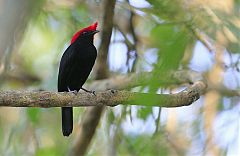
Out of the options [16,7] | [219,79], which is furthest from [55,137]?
[16,7]

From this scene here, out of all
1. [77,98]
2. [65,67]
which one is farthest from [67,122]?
[77,98]

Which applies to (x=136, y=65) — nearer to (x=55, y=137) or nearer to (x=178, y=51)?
(x=55, y=137)

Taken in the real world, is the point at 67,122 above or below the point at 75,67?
below

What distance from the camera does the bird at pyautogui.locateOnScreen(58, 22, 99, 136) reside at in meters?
3.27

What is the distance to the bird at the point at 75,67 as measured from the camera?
3.27 metres

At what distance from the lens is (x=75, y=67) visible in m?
3.30

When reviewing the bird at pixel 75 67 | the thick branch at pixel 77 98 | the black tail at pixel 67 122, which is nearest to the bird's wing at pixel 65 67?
the bird at pixel 75 67

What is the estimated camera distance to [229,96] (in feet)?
11.3

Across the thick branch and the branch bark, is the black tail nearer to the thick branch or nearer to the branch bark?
the branch bark

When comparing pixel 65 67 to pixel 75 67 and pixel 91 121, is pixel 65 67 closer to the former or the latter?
pixel 75 67

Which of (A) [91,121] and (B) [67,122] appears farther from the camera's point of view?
(A) [91,121]

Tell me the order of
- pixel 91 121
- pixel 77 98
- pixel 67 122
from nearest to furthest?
pixel 77 98 → pixel 67 122 → pixel 91 121

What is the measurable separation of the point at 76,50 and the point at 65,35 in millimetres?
958

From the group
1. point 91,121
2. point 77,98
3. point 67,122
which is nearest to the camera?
point 77,98
